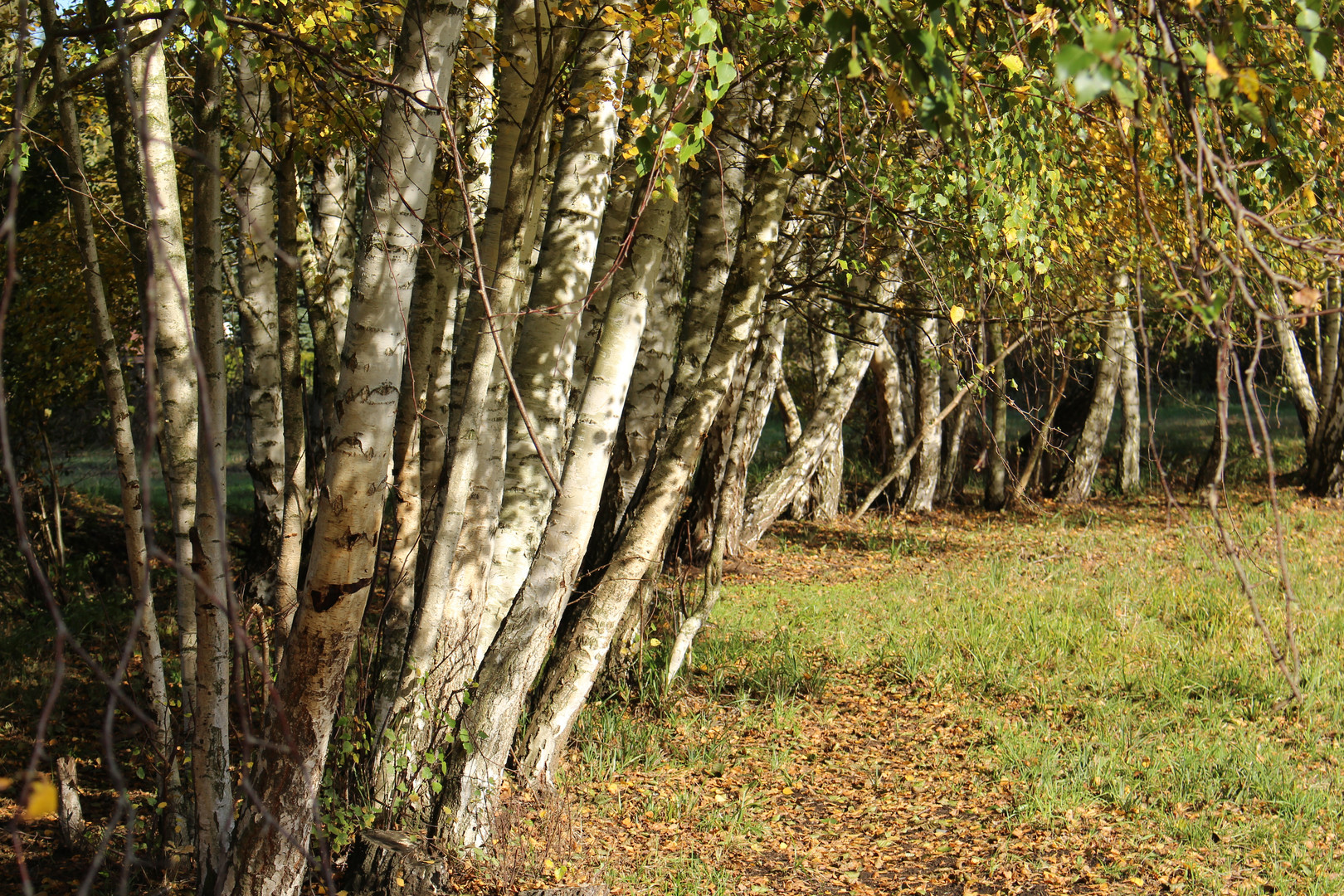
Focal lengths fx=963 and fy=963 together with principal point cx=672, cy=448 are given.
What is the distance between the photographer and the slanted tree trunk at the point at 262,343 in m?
6.20

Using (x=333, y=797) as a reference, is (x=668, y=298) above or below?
above

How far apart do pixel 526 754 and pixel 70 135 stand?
10.8 feet

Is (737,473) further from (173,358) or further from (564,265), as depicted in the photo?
(173,358)

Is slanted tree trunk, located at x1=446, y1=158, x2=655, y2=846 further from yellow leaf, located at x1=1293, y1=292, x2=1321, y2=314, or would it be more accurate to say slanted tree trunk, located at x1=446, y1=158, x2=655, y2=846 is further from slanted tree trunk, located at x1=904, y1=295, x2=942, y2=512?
slanted tree trunk, located at x1=904, y1=295, x2=942, y2=512

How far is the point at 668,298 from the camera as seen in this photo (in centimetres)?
593

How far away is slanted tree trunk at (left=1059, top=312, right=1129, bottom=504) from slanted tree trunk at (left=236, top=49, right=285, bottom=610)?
1051 centimetres

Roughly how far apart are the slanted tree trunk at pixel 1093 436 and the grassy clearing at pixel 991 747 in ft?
16.3

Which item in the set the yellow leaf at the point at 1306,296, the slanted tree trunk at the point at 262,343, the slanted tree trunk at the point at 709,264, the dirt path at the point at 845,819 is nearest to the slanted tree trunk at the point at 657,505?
the slanted tree trunk at the point at 709,264

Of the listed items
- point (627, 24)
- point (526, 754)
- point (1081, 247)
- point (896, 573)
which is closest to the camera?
point (627, 24)

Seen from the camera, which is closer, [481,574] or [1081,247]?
[481,574]

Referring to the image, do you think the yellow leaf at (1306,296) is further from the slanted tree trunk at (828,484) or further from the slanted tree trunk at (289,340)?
the slanted tree trunk at (828,484)

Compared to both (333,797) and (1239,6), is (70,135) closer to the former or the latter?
(333,797)

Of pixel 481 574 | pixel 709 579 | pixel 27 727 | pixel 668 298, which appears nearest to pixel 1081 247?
pixel 668 298

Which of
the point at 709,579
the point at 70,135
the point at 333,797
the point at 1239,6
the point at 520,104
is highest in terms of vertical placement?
the point at 520,104
